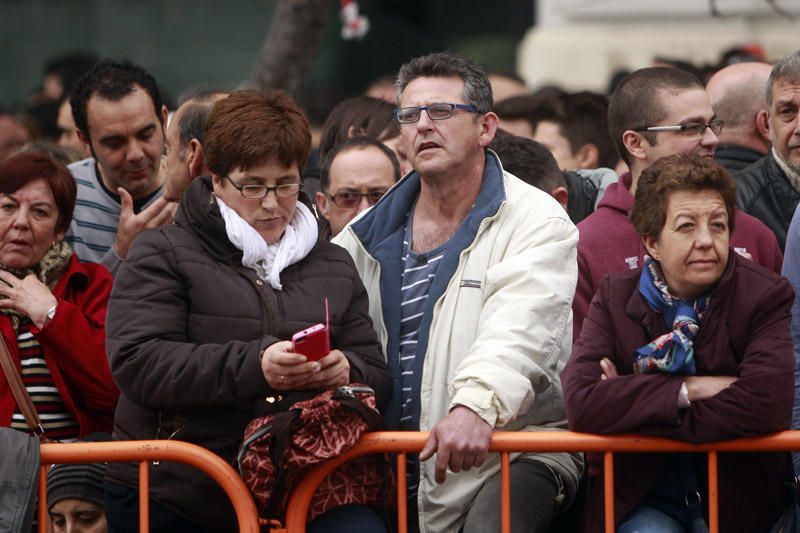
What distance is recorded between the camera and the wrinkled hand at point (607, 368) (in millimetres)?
5051

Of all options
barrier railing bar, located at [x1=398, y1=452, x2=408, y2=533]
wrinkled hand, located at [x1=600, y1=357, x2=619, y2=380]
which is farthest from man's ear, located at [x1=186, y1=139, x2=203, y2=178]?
wrinkled hand, located at [x1=600, y1=357, x2=619, y2=380]

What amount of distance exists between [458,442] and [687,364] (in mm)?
759

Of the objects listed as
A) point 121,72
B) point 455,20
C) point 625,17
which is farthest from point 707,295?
point 455,20

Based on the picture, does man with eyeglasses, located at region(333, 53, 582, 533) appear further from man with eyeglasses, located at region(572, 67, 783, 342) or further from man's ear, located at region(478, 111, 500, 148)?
man with eyeglasses, located at region(572, 67, 783, 342)

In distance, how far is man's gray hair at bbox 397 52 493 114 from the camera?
18.9ft

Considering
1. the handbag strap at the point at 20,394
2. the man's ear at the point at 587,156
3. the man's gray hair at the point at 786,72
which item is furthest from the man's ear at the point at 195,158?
the man's ear at the point at 587,156

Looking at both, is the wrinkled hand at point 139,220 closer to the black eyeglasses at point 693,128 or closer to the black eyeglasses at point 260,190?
the black eyeglasses at point 260,190

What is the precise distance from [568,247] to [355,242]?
2.71 ft

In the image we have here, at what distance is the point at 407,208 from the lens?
5.90 metres

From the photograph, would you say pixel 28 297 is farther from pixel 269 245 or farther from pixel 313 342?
pixel 313 342

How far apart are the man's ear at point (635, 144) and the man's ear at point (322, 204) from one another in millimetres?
1337

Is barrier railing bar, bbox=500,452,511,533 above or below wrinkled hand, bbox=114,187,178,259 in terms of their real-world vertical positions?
below

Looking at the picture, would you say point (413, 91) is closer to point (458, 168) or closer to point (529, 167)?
point (458, 168)

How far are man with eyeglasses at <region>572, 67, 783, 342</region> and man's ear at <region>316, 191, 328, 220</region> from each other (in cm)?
127
